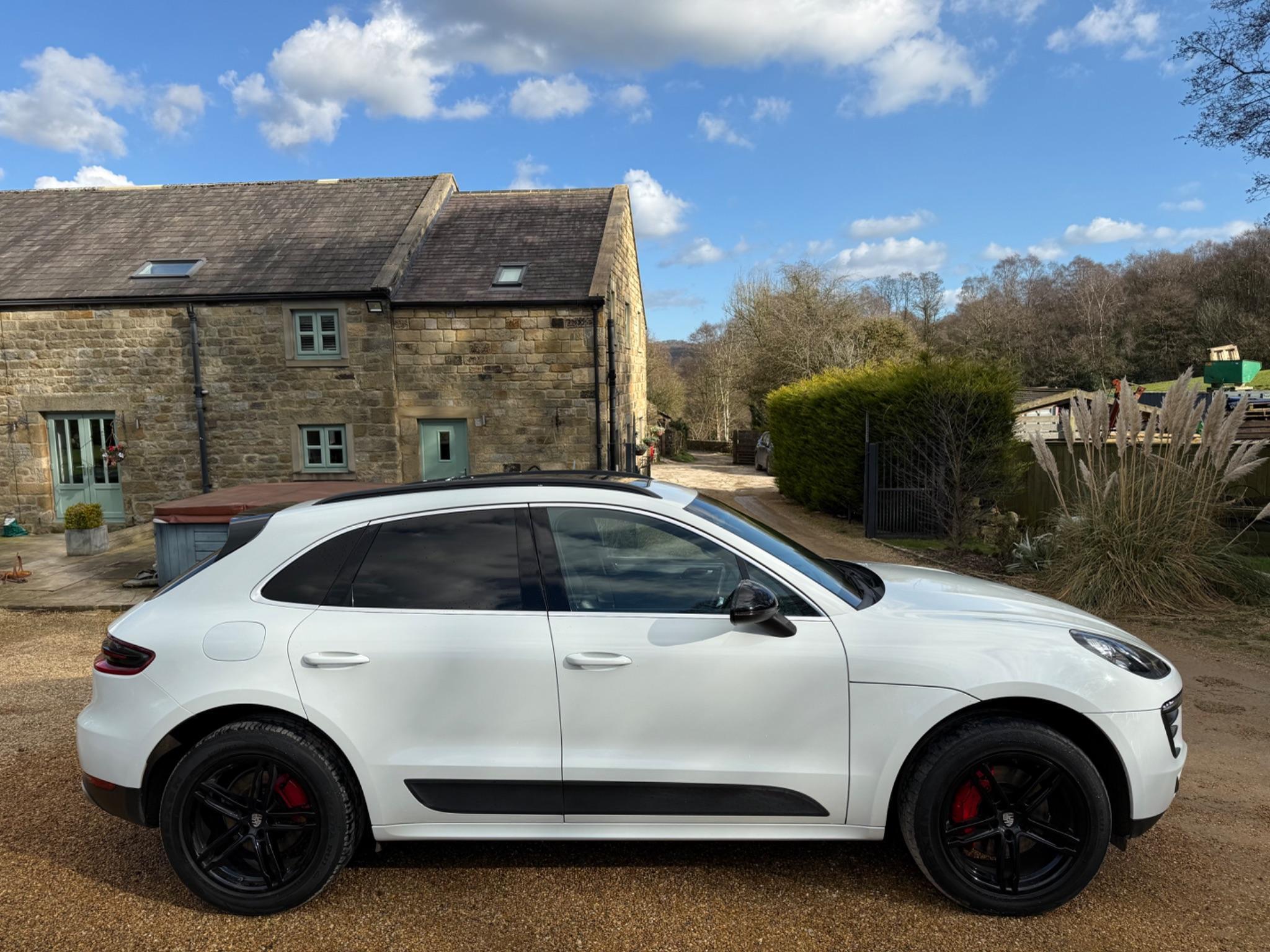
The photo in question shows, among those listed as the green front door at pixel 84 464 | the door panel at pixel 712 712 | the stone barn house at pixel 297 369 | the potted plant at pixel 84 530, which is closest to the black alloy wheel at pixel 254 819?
the door panel at pixel 712 712

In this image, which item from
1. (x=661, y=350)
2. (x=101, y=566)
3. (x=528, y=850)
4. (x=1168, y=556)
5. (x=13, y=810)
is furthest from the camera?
(x=661, y=350)

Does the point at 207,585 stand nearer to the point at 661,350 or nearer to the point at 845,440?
the point at 845,440

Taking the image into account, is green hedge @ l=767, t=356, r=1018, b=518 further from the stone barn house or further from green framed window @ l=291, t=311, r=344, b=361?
green framed window @ l=291, t=311, r=344, b=361

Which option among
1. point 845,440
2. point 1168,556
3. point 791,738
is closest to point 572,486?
point 791,738

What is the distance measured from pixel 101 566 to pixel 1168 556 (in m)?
13.0

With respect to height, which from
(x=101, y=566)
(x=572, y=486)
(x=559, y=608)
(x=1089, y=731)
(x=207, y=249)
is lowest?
(x=101, y=566)

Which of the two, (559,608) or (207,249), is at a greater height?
(207,249)

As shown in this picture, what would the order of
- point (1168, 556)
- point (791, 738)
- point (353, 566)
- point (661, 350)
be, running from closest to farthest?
point (791, 738)
point (353, 566)
point (1168, 556)
point (661, 350)

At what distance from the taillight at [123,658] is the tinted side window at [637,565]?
1592 mm

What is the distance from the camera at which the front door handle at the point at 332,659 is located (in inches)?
115

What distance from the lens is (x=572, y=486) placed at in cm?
321

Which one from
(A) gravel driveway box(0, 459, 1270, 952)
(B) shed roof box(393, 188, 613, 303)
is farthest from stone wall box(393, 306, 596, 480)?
(A) gravel driveway box(0, 459, 1270, 952)

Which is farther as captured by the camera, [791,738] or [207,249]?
[207,249]

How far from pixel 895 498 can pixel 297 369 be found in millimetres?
11215
